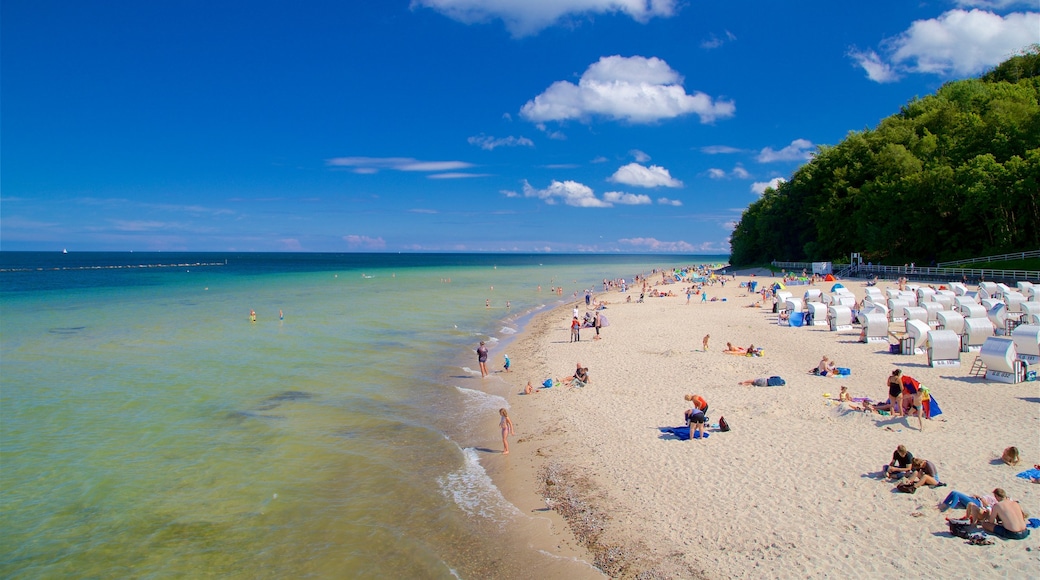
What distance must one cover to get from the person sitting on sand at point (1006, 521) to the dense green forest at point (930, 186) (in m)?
41.5

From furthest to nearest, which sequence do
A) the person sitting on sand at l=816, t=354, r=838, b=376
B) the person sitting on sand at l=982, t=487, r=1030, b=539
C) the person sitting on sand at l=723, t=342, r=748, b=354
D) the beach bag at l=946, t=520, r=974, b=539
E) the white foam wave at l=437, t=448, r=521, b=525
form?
the person sitting on sand at l=723, t=342, r=748, b=354
the person sitting on sand at l=816, t=354, r=838, b=376
the white foam wave at l=437, t=448, r=521, b=525
the beach bag at l=946, t=520, r=974, b=539
the person sitting on sand at l=982, t=487, r=1030, b=539

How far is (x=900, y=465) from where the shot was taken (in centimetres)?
890

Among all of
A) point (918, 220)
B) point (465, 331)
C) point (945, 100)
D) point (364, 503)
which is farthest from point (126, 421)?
point (945, 100)

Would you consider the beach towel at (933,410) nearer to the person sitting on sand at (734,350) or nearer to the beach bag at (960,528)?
the beach bag at (960,528)

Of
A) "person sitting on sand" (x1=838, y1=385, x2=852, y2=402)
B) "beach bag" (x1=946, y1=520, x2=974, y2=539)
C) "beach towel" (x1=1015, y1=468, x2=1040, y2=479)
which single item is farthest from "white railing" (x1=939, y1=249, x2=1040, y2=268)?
"beach bag" (x1=946, y1=520, x2=974, y2=539)

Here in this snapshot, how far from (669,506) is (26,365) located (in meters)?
25.7

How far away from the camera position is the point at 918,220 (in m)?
46.3

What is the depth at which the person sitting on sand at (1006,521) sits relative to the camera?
7000mm

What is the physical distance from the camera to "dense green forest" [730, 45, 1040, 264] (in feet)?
132

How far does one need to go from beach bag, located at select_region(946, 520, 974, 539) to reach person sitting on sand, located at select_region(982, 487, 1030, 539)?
200 millimetres

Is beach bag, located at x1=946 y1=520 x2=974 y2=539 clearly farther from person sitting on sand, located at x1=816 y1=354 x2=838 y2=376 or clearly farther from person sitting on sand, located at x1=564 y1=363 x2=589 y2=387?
person sitting on sand, located at x1=564 y1=363 x2=589 y2=387

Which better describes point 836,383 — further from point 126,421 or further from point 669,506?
point 126,421

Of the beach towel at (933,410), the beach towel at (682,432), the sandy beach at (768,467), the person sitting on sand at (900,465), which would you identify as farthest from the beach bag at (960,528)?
the beach towel at (933,410)

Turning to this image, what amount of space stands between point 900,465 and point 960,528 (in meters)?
1.77
